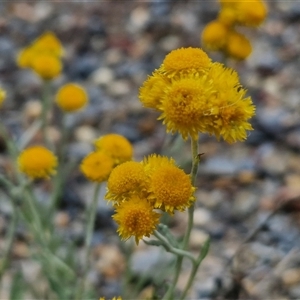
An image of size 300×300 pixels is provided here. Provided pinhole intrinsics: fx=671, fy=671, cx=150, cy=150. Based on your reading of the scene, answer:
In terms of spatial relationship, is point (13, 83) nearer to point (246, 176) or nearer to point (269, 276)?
point (246, 176)

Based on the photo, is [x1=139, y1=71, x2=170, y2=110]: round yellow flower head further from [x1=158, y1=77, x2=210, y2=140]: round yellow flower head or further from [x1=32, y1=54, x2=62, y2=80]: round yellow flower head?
[x1=32, y1=54, x2=62, y2=80]: round yellow flower head

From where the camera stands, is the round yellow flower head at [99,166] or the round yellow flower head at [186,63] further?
the round yellow flower head at [99,166]

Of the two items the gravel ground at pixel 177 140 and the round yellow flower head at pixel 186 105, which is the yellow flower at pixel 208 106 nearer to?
the round yellow flower head at pixel 186 105

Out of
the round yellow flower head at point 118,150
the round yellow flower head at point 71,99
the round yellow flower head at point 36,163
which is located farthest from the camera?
the round yellow flower head at point 71,99

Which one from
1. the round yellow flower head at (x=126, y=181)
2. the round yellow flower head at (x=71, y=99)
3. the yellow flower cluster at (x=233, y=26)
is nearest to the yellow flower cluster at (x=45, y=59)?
the round yellow flower head at (x=71, y=99)

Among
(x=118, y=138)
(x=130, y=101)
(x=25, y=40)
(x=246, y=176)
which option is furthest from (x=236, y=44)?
(x=25, y=40)

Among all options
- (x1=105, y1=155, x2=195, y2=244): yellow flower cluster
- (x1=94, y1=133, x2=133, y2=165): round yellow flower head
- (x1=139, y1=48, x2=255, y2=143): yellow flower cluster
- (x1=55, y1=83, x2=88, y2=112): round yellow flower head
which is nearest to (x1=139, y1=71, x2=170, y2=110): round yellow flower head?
(x1=139, y1=48, x2=255, y2=143): yellow flower cluster

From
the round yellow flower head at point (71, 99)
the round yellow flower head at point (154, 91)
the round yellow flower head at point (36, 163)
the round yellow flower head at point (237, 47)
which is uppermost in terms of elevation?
the round yellow flower head at point (237, 47)
